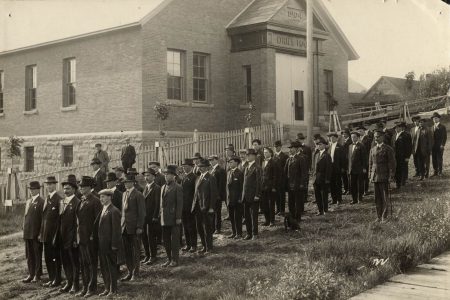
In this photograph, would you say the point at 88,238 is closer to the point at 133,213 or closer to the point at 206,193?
the point at 133,213

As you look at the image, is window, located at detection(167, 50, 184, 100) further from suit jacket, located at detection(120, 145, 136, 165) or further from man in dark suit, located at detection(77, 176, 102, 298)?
man in dark suit, located at detection(77, 176, 102, 298)

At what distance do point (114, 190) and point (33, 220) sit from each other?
73.2 inches

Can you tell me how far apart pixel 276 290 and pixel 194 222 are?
5002 millimetres

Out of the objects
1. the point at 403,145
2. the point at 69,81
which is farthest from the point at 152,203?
Answer: the point at 69,81

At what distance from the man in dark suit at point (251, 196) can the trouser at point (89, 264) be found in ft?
11.0

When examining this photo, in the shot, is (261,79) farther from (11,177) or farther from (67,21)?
(11,177)

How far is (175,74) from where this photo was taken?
21438mm

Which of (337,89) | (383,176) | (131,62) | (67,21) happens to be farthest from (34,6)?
(383,176)

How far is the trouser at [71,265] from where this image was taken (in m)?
10.8

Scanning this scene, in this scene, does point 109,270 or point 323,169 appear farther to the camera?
point 323,169

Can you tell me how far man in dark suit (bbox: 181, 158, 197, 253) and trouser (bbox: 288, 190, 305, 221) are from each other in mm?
2307

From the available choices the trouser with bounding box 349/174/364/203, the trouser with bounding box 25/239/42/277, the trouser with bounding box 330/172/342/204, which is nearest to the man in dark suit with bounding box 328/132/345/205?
the trouser with bounding box 330/172/342/204

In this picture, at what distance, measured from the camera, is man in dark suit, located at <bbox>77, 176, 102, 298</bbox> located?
10.4m

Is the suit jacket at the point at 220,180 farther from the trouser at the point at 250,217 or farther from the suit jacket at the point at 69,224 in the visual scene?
the suit jacket at the point at 69,224
